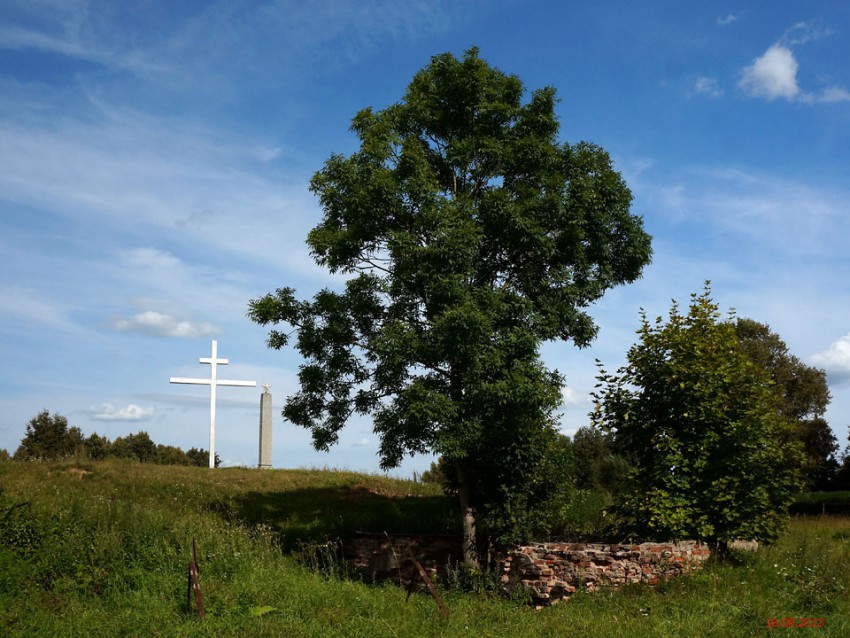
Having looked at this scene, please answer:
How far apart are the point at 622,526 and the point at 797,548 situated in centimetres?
363

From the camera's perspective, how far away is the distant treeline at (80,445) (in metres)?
40.5

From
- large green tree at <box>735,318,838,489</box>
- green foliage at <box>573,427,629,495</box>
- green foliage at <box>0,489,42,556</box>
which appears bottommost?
green foliage at <box>0,489,42,556</box>

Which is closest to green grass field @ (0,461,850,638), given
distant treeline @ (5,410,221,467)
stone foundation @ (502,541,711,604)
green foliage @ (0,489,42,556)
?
green foliage @ (0,489,42,556)

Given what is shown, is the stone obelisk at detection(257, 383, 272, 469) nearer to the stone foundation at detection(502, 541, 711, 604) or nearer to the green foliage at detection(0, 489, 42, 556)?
the green foliage at detection(0, 489, 42, 556)

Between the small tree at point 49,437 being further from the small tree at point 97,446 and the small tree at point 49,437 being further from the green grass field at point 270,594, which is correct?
the green grass field at point 270,594

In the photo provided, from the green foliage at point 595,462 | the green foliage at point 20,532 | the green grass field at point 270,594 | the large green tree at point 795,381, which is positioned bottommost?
the green grass field at point 270,594

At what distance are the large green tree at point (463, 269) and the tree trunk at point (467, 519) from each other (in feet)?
0.12

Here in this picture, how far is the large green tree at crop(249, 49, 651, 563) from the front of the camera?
15.5 meters

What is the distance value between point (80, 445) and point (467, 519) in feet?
111

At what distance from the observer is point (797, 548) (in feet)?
51.4

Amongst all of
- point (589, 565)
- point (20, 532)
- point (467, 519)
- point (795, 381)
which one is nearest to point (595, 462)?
point (795, 381)

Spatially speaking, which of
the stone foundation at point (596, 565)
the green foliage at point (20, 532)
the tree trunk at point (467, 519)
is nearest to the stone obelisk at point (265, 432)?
the tree trunk at point (467, 519)

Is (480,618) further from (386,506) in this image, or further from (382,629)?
(386,506)

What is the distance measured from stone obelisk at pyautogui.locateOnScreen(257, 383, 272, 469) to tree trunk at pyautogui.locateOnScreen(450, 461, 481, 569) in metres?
14.9
